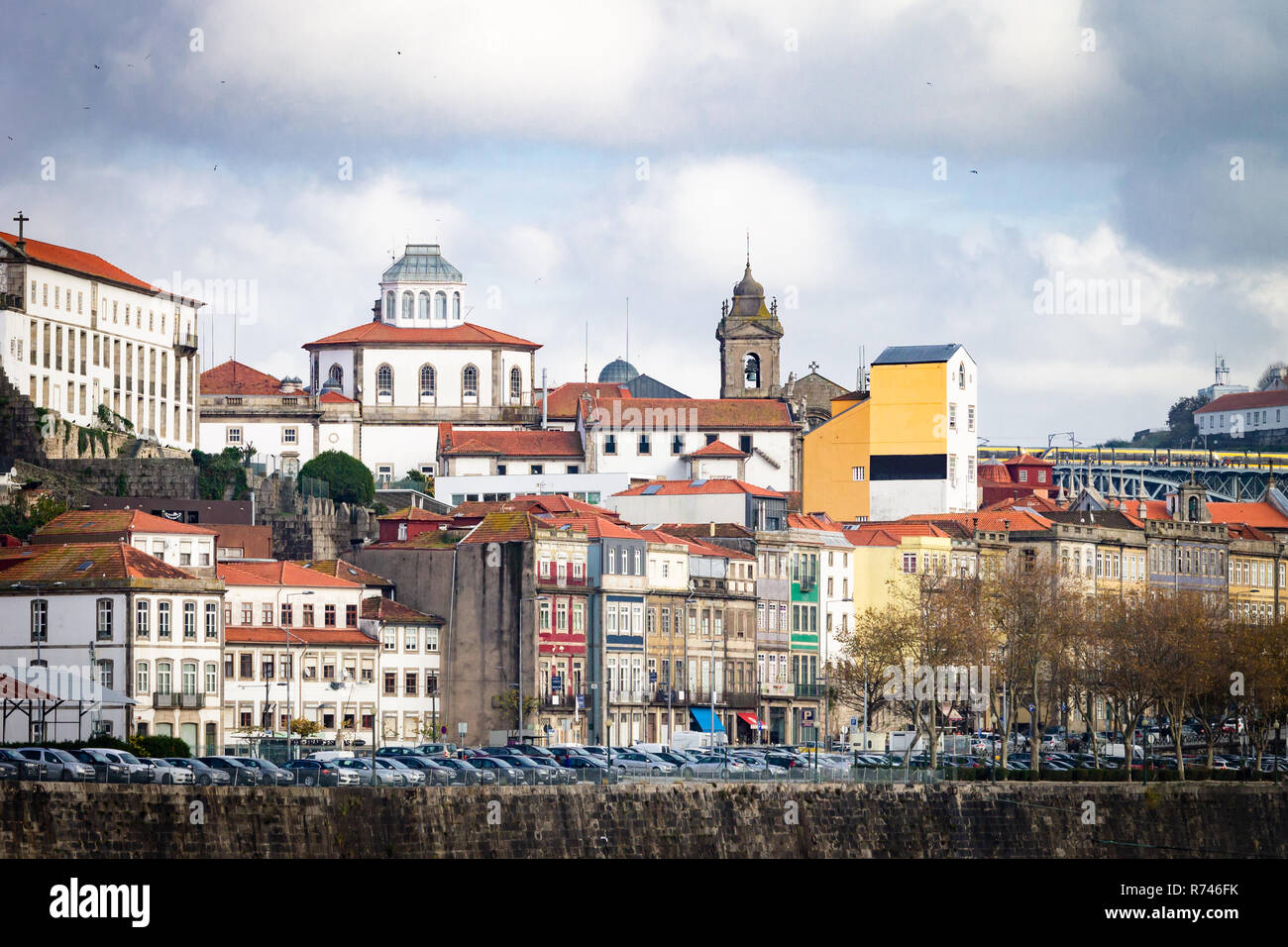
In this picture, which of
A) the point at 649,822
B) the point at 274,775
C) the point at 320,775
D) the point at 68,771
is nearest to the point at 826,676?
the point at 649,822

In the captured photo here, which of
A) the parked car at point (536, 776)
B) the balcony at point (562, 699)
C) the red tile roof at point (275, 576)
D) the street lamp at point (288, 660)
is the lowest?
the parked car at point (536, 776)

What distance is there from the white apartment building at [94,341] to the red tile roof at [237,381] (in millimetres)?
14405

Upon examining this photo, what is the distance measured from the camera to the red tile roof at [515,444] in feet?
575

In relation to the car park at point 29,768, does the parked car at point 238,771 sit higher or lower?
lower

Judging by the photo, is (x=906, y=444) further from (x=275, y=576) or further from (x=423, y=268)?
→ (x=275, y=576)

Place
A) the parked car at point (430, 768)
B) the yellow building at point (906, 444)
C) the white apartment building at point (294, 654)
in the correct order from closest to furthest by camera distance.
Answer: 1. the parked car at point (430, 768)
2. the white apartment building at point (294, 654)
3. the yellow building at point (906, 444)

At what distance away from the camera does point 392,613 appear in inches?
4786

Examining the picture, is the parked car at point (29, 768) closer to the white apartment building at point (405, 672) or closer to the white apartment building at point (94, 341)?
the white apartment building at point (405, 672)

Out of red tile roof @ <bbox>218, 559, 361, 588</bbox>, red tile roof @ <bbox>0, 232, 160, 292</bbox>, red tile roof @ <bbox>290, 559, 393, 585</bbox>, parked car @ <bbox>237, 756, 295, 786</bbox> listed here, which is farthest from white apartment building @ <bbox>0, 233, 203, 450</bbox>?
parked car @ <bbox>237, 756, 295, 786</bbox>

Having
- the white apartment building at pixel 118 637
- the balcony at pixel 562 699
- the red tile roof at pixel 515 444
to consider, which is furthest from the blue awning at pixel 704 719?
the red tile roof at pixel 515 444

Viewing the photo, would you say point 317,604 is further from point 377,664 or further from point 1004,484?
point 1004,484

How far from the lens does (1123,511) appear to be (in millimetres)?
160750
